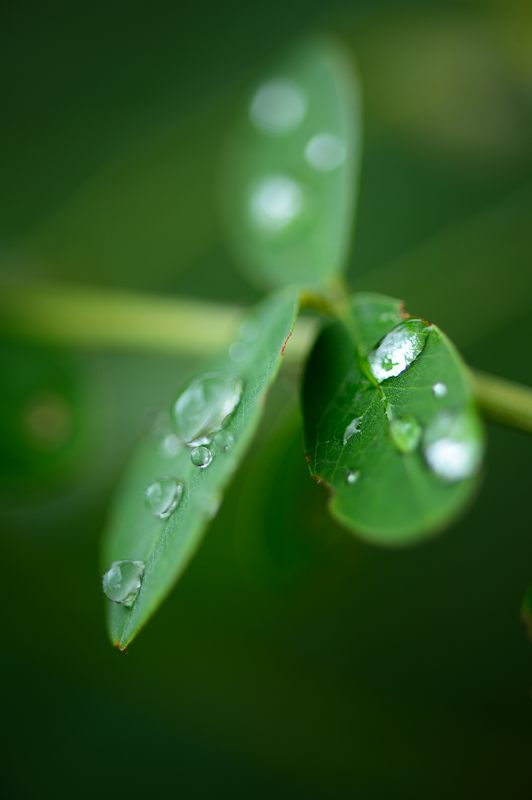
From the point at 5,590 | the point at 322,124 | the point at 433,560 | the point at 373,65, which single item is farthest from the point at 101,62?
the point at 433,560

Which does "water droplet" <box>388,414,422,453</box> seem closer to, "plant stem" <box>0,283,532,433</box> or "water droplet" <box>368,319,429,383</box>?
"water droplet" <box>368,319,429,383</box>

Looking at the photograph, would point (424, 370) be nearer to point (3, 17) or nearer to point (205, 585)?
point (205, 585)

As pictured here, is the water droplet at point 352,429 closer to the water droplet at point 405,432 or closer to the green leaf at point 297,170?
the water droplet at point 405,432

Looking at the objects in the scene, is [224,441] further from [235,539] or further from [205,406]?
[235,539]

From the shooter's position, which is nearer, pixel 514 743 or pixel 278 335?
pixel 278 335

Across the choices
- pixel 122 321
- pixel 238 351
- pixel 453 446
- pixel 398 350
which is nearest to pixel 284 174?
pixel 122 321
